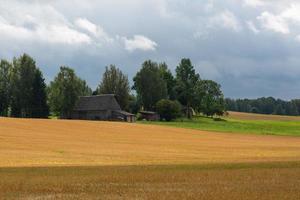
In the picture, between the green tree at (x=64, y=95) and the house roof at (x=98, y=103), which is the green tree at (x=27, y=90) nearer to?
the green tree at (x=64, y=95)

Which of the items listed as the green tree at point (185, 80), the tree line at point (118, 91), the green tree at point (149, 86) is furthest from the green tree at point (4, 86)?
the green tree at point (185, 80)

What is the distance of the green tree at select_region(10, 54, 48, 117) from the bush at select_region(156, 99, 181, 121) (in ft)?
88.9

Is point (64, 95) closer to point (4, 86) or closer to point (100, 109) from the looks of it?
point (100, 109)

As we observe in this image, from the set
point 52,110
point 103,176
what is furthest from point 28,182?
point 52,110

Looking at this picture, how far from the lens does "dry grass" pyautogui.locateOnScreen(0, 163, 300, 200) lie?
57.2ft

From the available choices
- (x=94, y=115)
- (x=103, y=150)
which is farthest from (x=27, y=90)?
(x=103, y=150)

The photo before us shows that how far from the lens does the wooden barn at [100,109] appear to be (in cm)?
13338

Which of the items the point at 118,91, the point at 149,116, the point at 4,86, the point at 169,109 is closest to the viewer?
the point at 169,109

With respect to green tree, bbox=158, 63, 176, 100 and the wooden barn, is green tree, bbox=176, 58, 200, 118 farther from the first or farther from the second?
the wooden barn

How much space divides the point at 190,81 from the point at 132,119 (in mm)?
32148

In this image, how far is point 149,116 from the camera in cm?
14050

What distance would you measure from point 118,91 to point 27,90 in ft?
91.1

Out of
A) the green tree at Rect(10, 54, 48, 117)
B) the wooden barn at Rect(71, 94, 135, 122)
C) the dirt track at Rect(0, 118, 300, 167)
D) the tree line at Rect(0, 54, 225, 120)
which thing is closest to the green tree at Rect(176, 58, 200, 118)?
the tree line at Rect(0, 54, 225, 120)

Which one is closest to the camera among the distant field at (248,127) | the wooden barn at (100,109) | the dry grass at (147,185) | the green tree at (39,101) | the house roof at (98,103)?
the dry grass at (147,185)
